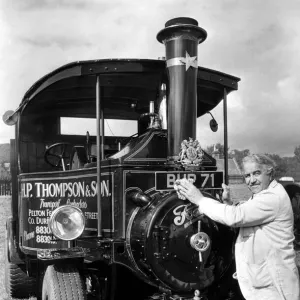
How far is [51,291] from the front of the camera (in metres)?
3.25

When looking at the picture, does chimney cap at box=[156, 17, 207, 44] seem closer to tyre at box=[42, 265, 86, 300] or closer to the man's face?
the man's face

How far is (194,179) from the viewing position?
3.36 metres

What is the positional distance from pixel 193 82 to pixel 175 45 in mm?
309

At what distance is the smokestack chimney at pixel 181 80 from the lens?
136 inches

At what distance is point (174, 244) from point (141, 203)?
380mm

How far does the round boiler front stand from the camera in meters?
3.10

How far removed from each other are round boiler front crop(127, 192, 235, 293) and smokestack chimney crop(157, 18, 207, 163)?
17.9 inches

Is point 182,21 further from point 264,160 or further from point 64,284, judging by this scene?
point 64,284

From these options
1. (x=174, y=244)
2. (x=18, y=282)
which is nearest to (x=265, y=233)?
(x=174, y=244)

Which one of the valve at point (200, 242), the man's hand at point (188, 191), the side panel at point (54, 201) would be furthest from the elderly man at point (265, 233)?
the side panel at point (54, 201)

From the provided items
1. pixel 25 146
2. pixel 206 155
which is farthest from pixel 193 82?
pixel 25 146

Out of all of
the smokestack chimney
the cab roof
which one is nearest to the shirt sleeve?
the smokestack chimney

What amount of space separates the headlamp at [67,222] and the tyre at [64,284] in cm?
Answer: 31

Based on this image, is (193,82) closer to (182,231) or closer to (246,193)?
(182,231)
